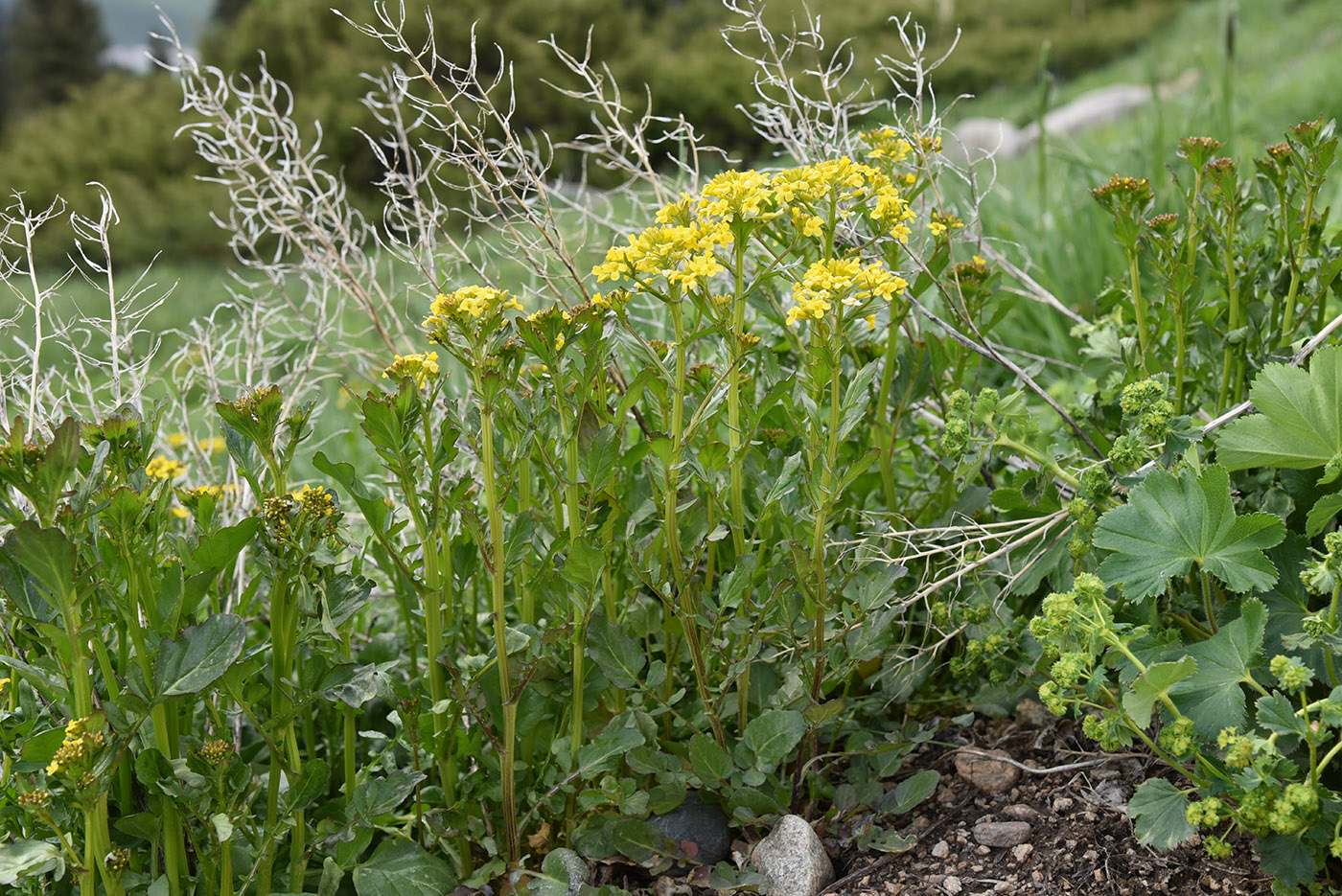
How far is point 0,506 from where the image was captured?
113 cm

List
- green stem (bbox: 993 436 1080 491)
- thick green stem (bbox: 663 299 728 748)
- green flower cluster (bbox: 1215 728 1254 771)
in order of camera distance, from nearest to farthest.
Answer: green flower cluster (bbox: 1215 728 1254 771) < thick green stem (bbox: 663 299 728 748) < green stem (bbox: 993 436 1080 491)

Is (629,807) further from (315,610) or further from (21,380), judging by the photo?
(21,380)

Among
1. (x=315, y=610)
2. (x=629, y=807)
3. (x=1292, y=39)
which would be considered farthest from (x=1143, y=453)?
(x=1292, y=39)

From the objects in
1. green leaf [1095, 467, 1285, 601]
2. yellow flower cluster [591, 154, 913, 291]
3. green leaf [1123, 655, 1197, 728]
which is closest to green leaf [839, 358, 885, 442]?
yellow flower cluster [591, 154, 913, 291]

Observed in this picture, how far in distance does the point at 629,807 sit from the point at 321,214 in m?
1.24

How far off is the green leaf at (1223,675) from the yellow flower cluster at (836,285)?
541 mm

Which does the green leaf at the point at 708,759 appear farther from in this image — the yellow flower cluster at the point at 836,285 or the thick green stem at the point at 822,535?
the yellow flower cluster at the point at 836,285

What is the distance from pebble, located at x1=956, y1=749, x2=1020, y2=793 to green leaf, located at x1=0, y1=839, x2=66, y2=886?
3.77 feet

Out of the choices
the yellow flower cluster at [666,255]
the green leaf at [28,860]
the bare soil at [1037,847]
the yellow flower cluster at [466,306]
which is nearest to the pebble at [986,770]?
the bare soil at [1037,847]

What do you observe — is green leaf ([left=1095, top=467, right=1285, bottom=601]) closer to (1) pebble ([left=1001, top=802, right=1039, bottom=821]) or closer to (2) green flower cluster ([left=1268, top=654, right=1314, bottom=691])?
(2) green flower cluster ([left=1268, top=654, right=1314, bottom=691])

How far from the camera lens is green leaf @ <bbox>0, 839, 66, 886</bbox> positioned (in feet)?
3.67

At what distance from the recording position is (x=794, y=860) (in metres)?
1.35

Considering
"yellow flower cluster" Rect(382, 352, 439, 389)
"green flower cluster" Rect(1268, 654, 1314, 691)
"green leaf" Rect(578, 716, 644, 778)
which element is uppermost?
"yellow flower cluster" Rect(382, 352, 439, 389)

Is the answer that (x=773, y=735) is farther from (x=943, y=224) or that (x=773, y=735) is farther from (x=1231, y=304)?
(x=1231, y=304)
